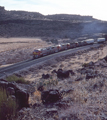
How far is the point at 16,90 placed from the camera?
8.65 m

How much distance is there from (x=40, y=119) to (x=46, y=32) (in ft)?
293

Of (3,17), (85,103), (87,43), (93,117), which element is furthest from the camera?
(3,17)

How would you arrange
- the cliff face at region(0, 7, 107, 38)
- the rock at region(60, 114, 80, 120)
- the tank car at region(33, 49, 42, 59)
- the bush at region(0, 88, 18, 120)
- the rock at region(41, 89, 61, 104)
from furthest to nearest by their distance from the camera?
the cliff face at region(0, 7, 107, 38), the tank car at region(33, 49, 42, 59), the rock at region(41, 89, 61, 104), the bush at region(0, 88, 18, 120), the rock at region(60, 114, 80, 120)

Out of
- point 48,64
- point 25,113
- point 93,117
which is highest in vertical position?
point 93,117

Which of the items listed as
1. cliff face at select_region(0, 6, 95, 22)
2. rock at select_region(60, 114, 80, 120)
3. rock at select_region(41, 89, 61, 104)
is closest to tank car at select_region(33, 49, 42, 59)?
rock at select_region(41, 89, 61, 104)

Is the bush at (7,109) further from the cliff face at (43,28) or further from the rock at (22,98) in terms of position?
the cliff face at (43,28)

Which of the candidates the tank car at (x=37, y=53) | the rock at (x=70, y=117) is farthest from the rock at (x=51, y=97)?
the tank car at (x=37, y=53)

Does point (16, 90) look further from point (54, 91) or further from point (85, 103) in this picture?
point (85, 103)

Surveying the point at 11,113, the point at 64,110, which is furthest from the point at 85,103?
the point at 11,113

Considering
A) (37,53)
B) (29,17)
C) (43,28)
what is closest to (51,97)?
(37,53)

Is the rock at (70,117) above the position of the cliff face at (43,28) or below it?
below

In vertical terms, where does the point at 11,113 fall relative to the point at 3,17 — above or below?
below

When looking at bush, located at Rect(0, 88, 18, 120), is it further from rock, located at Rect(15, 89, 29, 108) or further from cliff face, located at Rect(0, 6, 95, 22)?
cliff face, located at Rect(0, 6, 95, 22)

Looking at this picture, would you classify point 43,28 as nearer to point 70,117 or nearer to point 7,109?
point 7,109
